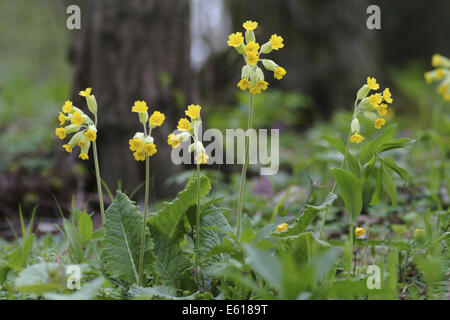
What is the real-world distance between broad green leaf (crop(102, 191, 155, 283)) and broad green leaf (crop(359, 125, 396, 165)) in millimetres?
816

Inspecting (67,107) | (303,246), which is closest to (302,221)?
(303,246)

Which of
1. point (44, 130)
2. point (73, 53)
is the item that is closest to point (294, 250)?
point (73, 53)

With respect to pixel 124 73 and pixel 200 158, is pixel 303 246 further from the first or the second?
pixel 124 73

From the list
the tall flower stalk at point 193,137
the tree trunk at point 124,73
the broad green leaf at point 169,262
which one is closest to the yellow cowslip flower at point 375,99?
the tall flower stalk at point 193,137

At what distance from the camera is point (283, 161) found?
139 inches

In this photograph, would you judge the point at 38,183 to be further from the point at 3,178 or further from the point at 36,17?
the point at 36,17

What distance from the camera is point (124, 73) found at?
293 centimetres

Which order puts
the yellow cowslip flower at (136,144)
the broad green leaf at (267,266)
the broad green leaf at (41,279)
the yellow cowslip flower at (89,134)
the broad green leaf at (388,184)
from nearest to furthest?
the broad green leaf at (267,266)
the broad green leaf at (41,279)
the yellow cowslip flower at (136,144)
the yellow cowslip flower at (89,134)
the broad green leaf at (388,184)

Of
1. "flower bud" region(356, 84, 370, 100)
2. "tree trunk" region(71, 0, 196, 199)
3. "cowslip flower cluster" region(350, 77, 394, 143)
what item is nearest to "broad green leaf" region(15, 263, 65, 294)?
"cowslip flower cluster" region(350, 77, 394, 143)

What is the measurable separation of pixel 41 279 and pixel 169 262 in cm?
40

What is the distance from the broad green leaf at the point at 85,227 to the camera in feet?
4.71

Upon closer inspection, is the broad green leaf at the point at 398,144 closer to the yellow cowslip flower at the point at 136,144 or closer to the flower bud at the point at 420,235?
the flower bud at the point at 420,235

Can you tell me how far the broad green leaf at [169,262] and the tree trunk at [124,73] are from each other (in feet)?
4.95

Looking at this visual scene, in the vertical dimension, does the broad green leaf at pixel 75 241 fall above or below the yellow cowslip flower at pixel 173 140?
below
